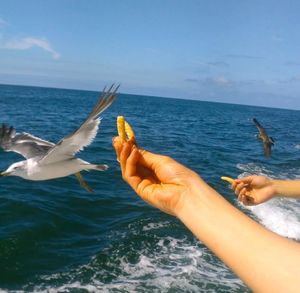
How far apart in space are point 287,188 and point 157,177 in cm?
183

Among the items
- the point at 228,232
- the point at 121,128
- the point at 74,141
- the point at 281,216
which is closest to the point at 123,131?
the point at 121,128

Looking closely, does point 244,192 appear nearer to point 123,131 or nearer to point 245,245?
point 123,131

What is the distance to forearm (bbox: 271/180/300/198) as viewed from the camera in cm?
370

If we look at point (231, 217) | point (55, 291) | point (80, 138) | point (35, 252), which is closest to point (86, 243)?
point (35, 252)

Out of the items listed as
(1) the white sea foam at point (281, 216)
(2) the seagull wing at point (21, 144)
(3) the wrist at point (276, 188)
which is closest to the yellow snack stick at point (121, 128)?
(3) the wrist at point (276, 188)

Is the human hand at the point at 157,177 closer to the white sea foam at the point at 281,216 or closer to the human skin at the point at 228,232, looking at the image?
the human skin at the point at 228,232

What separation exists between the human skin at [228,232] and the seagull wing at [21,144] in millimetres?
4800

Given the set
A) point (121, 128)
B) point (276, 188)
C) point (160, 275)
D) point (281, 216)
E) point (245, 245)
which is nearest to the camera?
point (245, 245)

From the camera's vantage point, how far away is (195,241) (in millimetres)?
10406

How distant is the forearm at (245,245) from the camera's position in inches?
54.1

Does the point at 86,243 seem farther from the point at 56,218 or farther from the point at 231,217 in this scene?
the point at 231,217

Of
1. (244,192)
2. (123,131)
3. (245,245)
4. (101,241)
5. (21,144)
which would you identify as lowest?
(101,241)

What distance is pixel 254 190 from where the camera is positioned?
3797 millimetres

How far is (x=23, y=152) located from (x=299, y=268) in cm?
593
